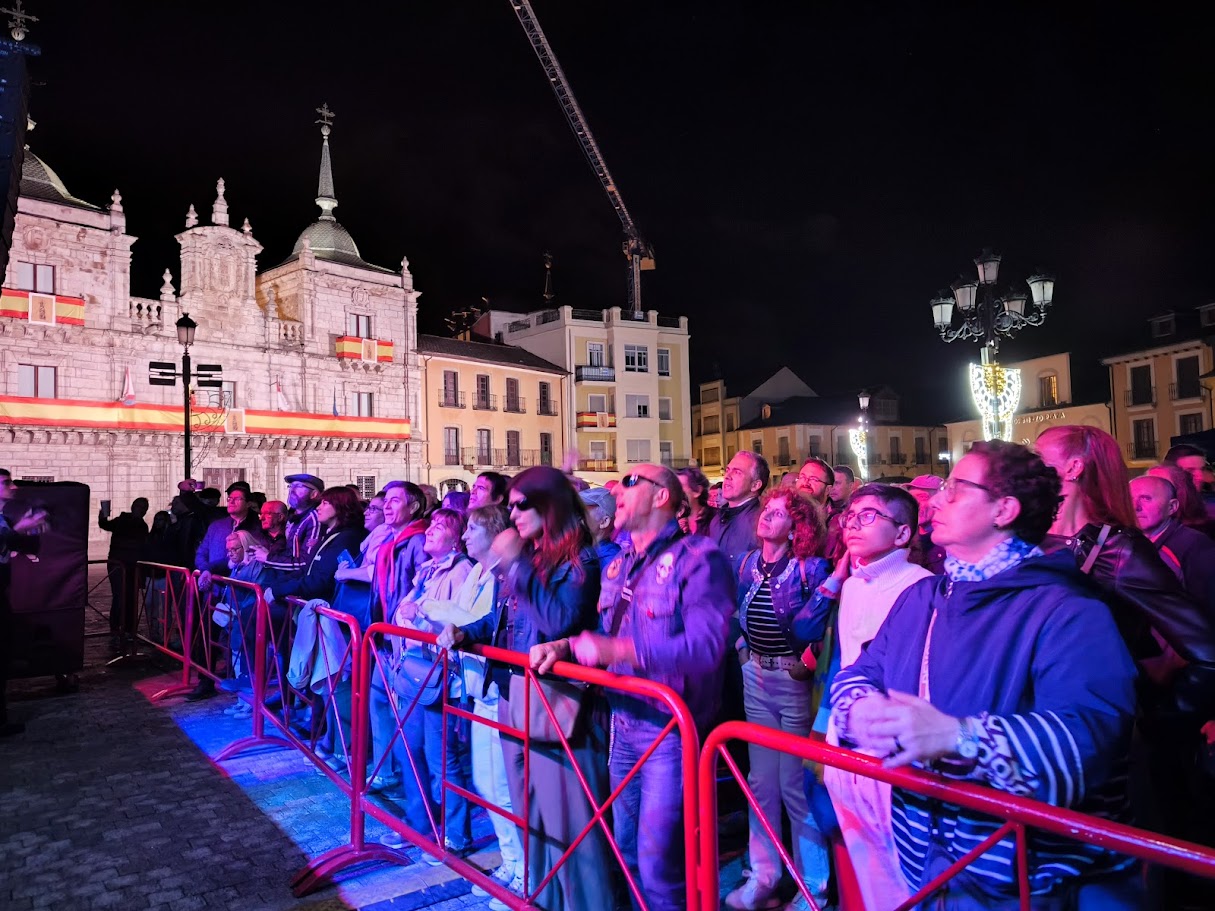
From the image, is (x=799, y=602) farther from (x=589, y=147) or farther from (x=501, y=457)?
(x=589, y=147)

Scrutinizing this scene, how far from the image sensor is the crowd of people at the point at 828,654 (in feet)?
6.23

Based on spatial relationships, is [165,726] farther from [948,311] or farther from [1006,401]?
[1006,401]

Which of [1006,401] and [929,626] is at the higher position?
[1006,401]

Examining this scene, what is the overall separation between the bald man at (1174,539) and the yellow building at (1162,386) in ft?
123

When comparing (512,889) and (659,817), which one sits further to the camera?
(512,889)

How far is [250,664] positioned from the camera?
746 cm

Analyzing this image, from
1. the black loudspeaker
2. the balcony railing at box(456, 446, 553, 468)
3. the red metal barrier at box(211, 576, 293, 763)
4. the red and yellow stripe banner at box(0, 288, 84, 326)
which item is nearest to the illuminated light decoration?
the red metal barrier at box(211, 576, 293, 763)

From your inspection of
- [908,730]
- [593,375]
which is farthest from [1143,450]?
[908,730]

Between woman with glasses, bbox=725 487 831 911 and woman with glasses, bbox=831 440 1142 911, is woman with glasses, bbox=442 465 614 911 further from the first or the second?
woman with glasses, bbox=831 440 1142 911

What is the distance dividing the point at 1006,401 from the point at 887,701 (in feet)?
49.4

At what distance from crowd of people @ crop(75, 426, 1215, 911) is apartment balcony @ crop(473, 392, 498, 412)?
122ft

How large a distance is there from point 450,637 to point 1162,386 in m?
42.8

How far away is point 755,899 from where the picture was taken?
393 cm

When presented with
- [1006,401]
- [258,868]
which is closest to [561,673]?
[258,868]
